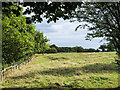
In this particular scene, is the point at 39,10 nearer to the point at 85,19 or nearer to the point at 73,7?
the point at 73,7

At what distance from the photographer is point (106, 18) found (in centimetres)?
1194

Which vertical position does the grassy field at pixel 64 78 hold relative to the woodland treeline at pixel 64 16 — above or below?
below

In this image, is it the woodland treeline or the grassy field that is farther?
the grassy field

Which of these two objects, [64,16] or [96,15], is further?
[96,15]

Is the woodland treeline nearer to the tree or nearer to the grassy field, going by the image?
the tree

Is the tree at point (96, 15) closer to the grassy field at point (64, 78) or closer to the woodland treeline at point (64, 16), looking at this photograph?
the woodland treeline at point (64, 16)

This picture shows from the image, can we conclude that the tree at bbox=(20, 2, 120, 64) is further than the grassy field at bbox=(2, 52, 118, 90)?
No

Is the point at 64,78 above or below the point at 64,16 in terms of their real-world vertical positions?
below

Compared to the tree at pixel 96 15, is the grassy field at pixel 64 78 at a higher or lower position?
lower

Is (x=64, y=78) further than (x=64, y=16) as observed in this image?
Yes

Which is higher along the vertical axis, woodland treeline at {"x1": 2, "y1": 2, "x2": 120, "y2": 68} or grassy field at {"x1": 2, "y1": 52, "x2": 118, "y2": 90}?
woodland treeline at {"x1": 2, "y1": 2, "x2": 120, "y2": 68}

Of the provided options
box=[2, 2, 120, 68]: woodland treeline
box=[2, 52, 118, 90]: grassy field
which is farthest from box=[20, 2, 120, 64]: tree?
box=[2, 52, 118, 90]: grassy field

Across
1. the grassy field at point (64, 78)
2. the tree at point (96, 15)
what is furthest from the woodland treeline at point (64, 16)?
the grassy field at point (64, 78)

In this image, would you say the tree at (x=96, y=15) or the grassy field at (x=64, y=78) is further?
the grassy field at (x=64, y=78)
